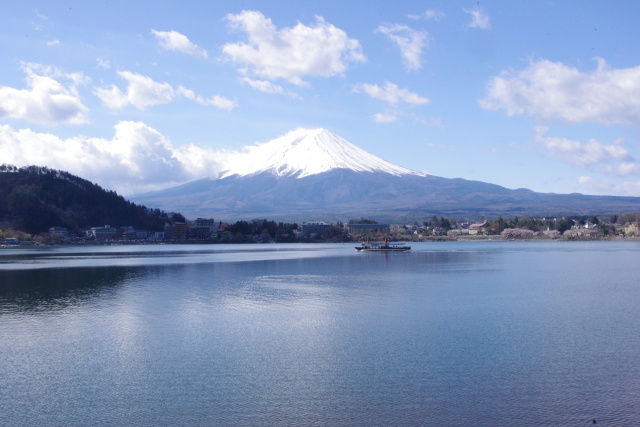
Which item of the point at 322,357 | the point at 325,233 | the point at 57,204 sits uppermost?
the point at 57,204

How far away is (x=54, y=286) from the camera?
736 inches

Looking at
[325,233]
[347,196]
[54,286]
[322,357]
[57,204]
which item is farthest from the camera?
[347,196]

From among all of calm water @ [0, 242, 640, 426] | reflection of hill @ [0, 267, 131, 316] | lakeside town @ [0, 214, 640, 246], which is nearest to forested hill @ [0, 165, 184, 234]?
lakeside town @ [0, 214, 640, 246]

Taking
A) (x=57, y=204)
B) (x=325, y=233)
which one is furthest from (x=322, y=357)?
(x=325, y=233)

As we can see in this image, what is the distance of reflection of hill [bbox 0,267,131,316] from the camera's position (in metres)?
14.8

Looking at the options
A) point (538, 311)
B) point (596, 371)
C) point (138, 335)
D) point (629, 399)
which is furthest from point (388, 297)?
point (629, 399)

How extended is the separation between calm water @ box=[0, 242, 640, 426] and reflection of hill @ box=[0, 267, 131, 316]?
0.56 ft

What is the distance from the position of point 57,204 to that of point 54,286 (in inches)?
1989

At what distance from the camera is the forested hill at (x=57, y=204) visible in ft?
198

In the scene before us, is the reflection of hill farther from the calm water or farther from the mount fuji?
the mount fuji

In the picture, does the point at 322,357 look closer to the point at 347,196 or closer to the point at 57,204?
the point at 57,204

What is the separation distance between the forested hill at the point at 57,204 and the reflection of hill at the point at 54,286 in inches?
1562

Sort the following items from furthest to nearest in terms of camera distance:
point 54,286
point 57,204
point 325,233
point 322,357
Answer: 1. point 325,233
2. point 57,204
3. point 54,286
4. point 322,357

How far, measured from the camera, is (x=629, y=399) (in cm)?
664
